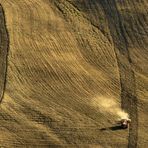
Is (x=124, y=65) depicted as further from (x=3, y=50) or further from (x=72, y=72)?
(x=3, y=50)

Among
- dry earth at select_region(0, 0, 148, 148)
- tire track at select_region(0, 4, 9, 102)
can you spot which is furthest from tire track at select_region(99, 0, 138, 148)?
tire track at select_region(0, 4, 9, 102)

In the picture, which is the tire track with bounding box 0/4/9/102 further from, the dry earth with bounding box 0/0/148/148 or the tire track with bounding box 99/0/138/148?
the tire track with bounding box 99/0/138/148

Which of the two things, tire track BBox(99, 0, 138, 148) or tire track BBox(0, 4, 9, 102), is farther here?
tire track BBox(0, 4, 9, 102)

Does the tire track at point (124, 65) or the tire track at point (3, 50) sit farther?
the tire track at point (3, 50)

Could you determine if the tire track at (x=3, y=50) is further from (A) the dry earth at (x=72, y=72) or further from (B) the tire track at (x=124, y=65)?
(B) the tire track at (x=124, y=65)

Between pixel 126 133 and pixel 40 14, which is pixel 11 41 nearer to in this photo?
pixel 40 14

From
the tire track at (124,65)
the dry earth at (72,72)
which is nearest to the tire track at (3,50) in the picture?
the dry earth at (72,72)
